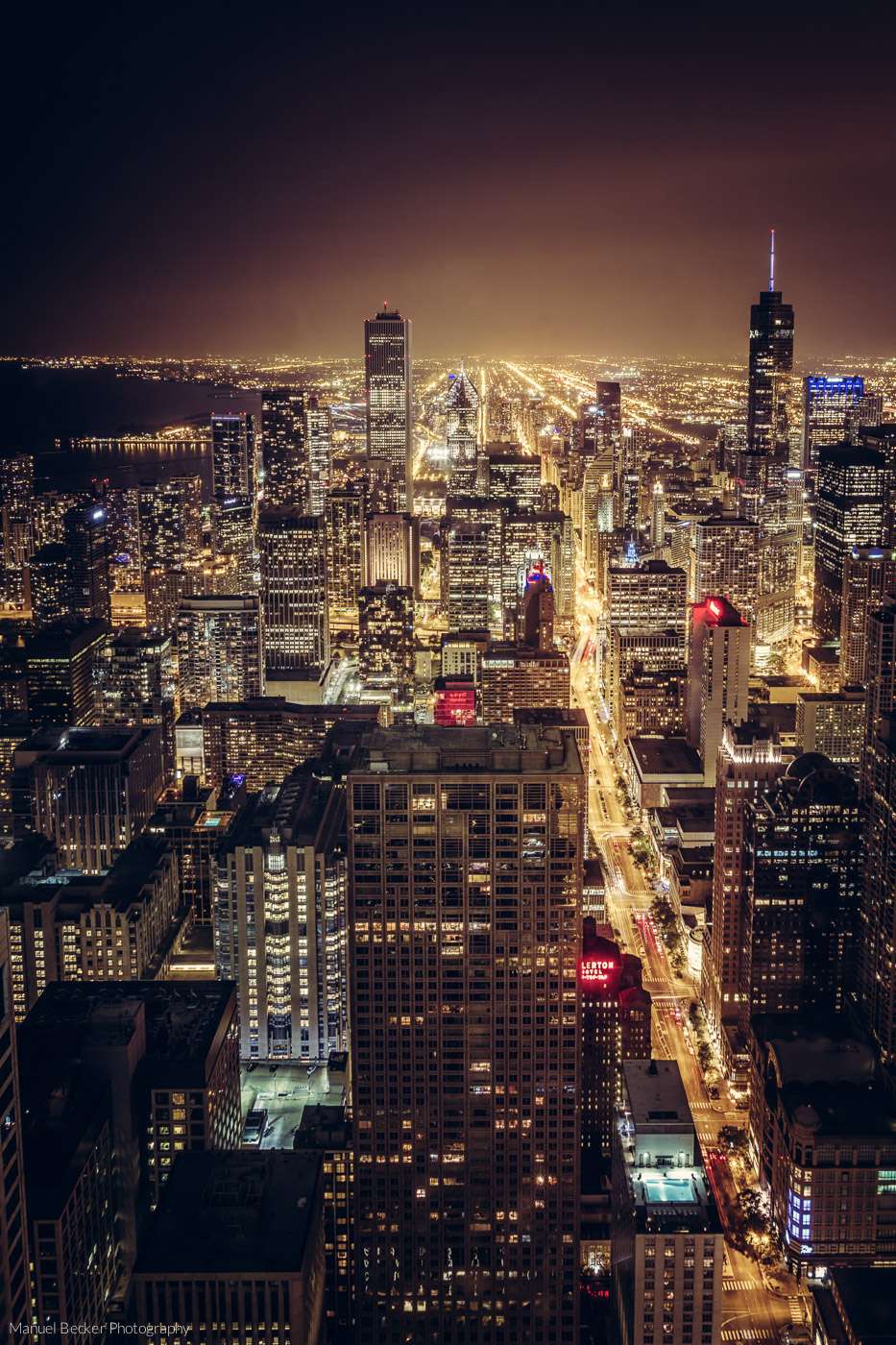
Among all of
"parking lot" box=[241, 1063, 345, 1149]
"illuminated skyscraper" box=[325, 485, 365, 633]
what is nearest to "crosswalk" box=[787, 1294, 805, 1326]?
"parking lot" box=[241, 1063, 345, 1149]

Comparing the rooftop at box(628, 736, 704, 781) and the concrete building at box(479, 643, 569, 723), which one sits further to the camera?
the concrete building at box(479, 643, 569, 723)

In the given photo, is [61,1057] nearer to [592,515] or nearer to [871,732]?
[871,732]

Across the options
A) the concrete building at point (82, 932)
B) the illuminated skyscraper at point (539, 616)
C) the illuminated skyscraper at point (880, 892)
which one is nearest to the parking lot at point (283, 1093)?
the concrete building at point (82, 932)

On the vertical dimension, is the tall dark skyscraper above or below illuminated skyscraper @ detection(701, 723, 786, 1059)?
above

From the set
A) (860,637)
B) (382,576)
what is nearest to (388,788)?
(860,637)

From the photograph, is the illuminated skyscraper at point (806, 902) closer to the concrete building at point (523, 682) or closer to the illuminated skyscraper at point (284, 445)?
the concrete building at point (523, 682)

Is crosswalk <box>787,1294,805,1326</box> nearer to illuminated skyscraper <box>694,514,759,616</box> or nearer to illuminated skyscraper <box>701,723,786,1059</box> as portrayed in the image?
illuminated skyscraper <box>701,723,786,1059</box>
